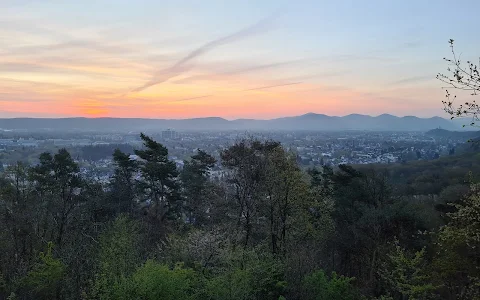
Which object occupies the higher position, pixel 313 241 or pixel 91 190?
pixel 91 190

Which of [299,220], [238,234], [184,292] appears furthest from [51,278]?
[299,220]

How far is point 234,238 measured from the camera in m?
17.7

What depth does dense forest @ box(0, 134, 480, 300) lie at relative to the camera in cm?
1245

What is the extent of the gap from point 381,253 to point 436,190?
28366 mm

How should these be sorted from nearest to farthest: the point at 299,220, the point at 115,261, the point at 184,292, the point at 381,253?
the point at 184,292 < the point at 115,261 < the point at 381,253 < the point at 299,220

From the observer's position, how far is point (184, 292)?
11.6m

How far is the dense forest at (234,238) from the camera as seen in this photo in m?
12.5

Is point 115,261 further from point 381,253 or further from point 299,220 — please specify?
point 381,253

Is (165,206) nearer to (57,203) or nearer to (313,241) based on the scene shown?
(57,203)

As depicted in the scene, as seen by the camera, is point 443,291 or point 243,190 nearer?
point 443,291

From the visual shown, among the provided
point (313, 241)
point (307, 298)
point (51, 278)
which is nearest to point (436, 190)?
point (313, 241)

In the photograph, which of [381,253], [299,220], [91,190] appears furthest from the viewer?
[91,190]

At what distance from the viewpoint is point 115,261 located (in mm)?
15133

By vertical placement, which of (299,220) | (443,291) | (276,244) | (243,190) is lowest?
(443,291)
